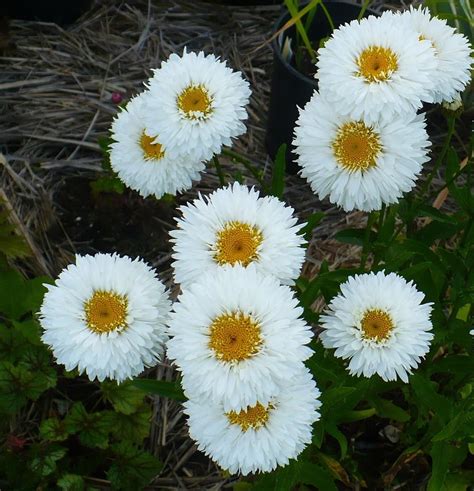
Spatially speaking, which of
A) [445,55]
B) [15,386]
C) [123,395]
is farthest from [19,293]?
[445,55]

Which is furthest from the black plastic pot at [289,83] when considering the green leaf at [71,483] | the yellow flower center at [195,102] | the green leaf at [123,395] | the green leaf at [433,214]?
the green leaf at [71,483]

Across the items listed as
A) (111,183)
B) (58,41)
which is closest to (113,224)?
(111,183)

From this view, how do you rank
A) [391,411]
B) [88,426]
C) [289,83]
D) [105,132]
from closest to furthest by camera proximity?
1. [391,411]
2. [88,426]
3. [289,83]
4. [105,132]

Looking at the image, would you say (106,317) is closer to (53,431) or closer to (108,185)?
(53,431)

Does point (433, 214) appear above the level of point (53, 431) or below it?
Answer: above

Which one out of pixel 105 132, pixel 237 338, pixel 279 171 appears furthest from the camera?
pixel 105 132

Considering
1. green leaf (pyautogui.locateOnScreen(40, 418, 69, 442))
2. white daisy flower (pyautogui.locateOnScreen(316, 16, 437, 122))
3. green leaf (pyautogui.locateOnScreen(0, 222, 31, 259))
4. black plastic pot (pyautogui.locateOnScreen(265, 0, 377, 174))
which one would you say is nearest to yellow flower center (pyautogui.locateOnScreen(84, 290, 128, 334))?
white daisy flower (pyautogui.locateOnScreen(316, 16, 437, 122))

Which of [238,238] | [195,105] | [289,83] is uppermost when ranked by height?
[289,83]

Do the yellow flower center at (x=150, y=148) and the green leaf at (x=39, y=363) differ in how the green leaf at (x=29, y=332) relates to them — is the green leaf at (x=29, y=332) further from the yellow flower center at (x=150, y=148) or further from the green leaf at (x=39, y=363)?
the yellow flower center at (x=150, y=148)
